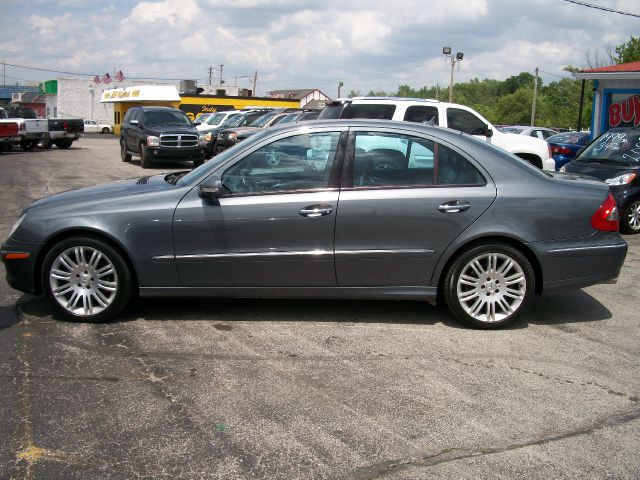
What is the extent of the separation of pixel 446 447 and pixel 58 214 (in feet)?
11.5

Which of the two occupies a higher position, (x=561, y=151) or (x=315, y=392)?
(x=561, y=151)

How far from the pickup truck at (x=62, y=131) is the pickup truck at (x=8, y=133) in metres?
2.85

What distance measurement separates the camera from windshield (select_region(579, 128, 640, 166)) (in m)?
10.6

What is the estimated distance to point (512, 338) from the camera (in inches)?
208

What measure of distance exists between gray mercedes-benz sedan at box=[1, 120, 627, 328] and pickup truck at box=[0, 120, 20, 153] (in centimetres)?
2128

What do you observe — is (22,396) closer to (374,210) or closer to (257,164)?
(257,164)

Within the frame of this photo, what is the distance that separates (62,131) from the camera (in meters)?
28.8

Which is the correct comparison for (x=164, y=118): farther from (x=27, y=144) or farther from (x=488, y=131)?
(x=488, y=131)

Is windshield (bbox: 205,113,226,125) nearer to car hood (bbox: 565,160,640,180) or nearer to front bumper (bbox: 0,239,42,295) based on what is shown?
car hood (bbox: 565,160,640,180)

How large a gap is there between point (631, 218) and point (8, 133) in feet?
71.7

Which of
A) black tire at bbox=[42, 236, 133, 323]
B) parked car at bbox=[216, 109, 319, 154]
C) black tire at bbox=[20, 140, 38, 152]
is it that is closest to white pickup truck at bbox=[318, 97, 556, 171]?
parked car at bbox=[216, 109, 319, 154]

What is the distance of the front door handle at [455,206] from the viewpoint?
5305 mm

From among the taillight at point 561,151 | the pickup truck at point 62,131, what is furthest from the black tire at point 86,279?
the pickup truck at point 62,131

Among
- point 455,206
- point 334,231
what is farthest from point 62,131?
point 455,206
